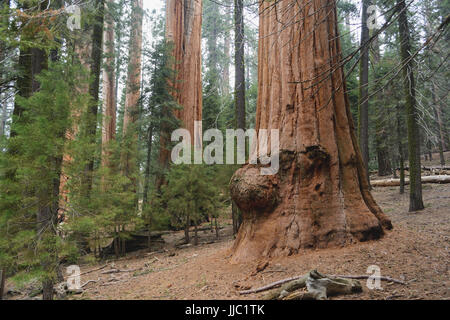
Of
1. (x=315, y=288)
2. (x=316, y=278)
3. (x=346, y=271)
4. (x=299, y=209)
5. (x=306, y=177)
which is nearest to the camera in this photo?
(x=315, y=288)

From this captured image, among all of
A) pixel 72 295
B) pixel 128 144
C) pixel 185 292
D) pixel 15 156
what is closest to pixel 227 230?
pixel 128 144

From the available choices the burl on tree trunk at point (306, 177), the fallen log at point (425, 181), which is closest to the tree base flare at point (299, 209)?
the burl on tree trunk at point (306, 177)

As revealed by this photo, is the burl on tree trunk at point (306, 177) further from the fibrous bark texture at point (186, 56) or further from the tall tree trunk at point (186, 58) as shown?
the fibrous bark texture at point (186, 56)

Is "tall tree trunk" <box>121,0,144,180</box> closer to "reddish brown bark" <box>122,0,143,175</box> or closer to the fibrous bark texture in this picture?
"reddish brown bark" <box>122,0,143,175</box>

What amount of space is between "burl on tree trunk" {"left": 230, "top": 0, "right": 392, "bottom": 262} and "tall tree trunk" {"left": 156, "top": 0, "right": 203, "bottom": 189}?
9214 mm

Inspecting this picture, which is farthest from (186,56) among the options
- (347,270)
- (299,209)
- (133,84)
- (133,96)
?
(347,270)

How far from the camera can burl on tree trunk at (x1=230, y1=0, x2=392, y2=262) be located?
412 centimetres

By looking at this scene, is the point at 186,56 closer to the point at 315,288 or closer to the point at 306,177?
the point at 306,177

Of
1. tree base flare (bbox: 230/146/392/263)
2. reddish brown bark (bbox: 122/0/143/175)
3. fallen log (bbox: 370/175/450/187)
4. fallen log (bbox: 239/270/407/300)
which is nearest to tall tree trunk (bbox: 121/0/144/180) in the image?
reddish brown bark (bbox: 122/0/143/175)

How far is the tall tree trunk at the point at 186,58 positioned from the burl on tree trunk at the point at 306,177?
9.21 metres

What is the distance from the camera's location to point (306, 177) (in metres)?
4.34

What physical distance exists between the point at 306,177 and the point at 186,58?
12.5 meters

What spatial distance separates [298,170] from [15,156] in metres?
4.26
